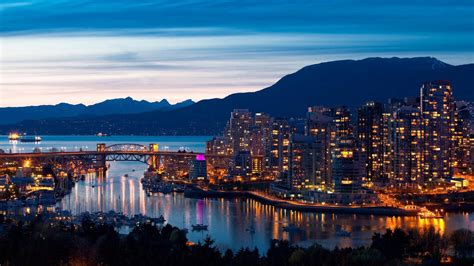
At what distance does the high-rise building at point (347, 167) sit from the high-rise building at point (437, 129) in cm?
325

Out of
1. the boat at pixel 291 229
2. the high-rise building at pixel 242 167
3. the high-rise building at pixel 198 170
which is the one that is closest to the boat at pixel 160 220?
the boat at pixel 291 229

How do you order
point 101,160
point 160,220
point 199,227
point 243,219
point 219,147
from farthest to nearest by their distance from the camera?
point 101,160, point 219,147, point 243,219, point 160,220, point 199,227

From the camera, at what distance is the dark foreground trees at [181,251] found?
10.7 meters

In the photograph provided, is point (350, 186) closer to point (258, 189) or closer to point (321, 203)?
point (321, 203)

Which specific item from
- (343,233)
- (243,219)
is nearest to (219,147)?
(243,219)

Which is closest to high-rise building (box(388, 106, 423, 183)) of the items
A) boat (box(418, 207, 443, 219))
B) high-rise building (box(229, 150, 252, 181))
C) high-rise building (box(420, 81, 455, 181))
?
high-rise building (box(420, 81, 455, 181))

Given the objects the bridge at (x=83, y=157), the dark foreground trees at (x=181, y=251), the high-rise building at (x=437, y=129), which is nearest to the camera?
the dark foreground trees at (x=181, y=251)

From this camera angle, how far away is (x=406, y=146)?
25469mm

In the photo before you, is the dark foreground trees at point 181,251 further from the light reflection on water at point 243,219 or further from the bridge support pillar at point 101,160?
the bridge support pillar at point 101,160

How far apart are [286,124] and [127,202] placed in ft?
28.0

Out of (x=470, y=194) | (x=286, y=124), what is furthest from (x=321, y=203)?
(x=286, y=124)

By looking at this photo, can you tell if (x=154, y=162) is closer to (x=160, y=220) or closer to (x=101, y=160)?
(x=101, y=160)

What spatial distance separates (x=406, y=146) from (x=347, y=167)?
3858 millimetres

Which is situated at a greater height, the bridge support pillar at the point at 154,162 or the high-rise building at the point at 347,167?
the high-rise building at the point at 347,167
